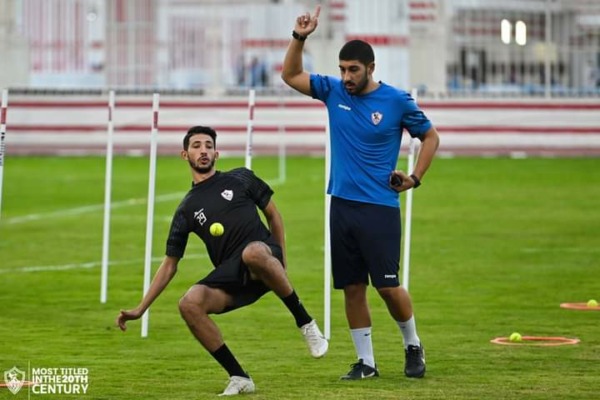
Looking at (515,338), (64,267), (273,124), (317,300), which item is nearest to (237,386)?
(515,338)

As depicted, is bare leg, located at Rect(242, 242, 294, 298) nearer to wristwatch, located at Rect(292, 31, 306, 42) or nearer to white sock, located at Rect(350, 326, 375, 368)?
white sock, located at Rect(350, 326, 375, 368)

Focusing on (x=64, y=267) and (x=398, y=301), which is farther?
(x=64, y=267)

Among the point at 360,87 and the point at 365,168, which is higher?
the point at 360,87

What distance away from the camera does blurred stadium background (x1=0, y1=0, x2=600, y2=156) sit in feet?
145

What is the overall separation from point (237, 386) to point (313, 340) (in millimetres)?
643

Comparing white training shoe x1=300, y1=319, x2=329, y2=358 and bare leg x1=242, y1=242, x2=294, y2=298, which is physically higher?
bare leg x1=242, y1=242, x2=294, y2=298

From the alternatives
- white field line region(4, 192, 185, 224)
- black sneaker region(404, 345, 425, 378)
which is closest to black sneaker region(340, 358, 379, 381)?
black sneaker region(404, 345, 425, 378)

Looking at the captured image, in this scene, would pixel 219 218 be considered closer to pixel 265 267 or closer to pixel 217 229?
pixel 217 229

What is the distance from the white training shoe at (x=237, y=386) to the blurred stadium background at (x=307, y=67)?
105 feet

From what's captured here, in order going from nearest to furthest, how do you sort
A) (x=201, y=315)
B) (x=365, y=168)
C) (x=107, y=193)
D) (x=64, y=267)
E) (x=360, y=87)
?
1. (x=201, y=315)
2. (x=360, y=87)
3. (x=365, y=168)
4. (x=107, y=193)
5. (x=64, y=267)

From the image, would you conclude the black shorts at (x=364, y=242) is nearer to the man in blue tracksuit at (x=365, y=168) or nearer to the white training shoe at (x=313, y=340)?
the man in blue tracksuit at (x=365, y=168)

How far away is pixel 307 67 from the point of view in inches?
1949

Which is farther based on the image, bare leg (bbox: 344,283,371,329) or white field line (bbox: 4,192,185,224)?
white field line (bbox: 4,192,185,224)

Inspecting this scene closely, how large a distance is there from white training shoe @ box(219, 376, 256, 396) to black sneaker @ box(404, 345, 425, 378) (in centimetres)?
135
